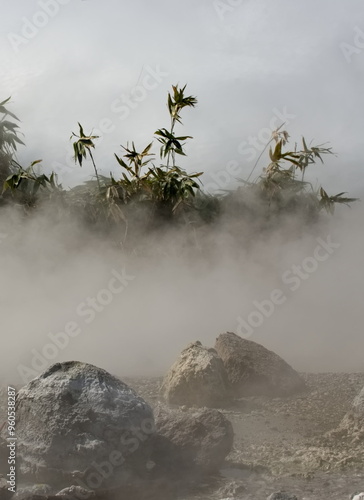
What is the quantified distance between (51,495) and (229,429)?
1.96m

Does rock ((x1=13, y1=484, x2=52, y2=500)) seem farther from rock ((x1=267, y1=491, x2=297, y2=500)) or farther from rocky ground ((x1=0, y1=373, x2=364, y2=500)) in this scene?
rock ((x1=267, y1=491, x2=297, y2=500))

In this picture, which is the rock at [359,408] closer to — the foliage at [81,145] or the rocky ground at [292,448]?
the rocky ground at [292,448]

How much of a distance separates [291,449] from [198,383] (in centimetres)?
219

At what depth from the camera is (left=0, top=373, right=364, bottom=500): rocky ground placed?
6215mm

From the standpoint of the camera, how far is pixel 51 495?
564cm

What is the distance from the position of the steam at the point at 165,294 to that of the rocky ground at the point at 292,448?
287cm

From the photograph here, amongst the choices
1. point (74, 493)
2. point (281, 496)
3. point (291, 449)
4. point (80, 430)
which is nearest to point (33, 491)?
point (74, 493)

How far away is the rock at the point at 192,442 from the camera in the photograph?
648cm

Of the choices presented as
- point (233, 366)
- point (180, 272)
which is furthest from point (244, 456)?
point (180, 272)

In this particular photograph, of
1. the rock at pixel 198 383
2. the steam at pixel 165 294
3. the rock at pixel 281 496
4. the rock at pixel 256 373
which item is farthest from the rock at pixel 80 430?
the steam at pixel 165 294

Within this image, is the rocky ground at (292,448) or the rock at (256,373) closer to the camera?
the rocky ground at (292,448)

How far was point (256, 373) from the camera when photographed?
9828 mm

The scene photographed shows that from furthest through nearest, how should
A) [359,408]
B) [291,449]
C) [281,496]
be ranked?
[359,408], [291,449], [281,496]

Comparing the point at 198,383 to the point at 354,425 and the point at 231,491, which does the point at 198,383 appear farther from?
the point at 231,491
